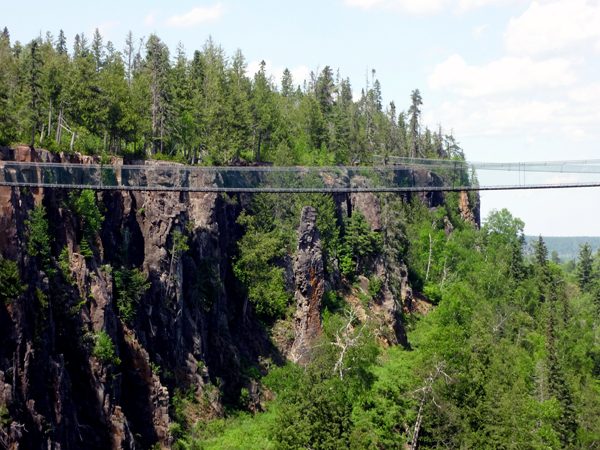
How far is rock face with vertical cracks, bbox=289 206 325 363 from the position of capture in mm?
56438

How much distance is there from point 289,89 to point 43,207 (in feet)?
282

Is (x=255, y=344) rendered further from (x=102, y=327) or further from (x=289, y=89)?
(x=289, y=89)

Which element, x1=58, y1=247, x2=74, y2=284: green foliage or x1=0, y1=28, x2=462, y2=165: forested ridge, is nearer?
x1=58, y1=247, x2=74, y2=284: green foliage

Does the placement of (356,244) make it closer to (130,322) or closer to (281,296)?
(281,296)

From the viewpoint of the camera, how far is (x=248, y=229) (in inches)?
2293

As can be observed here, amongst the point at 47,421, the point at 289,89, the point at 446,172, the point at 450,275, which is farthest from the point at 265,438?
the point at 289,89

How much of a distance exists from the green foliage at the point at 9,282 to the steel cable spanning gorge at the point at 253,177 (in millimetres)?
4219

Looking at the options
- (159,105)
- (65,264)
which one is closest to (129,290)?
(65,264)

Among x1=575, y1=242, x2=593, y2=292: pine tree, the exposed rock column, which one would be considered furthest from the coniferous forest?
x1=575, y1=242, x2=593, y2=292: pine tree

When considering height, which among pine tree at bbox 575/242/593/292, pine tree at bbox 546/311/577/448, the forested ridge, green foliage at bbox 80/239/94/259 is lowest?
pine tree at bbox 546/311/577/448

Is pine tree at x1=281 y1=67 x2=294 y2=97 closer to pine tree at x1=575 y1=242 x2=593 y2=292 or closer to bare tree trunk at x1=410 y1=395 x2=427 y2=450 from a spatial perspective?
pine tree at x1=575 y1=242 x2=593 y2=292

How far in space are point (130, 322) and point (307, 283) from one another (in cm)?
1823

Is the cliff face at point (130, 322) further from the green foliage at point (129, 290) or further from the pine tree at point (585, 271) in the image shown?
the pine tree at point (585, 271)

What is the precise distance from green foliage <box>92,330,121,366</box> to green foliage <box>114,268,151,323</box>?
10.7 feet
